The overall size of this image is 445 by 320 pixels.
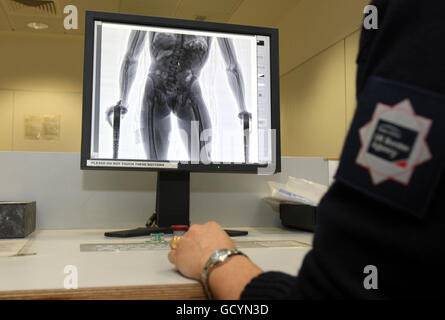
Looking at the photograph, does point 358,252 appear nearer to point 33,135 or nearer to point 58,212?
point 58,212

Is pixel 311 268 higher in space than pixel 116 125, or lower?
lower

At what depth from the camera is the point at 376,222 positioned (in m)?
0.33

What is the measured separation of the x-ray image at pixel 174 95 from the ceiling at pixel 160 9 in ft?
8.29

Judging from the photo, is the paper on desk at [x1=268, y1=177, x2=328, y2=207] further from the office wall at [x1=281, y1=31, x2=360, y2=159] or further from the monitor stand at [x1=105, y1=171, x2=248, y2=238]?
the office wall at [x1=281, y1=31, x2=360, y2=159]

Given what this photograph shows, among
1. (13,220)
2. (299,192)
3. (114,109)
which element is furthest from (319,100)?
(13,220)

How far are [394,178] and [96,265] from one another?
0.49 metres

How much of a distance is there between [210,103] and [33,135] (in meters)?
3.54

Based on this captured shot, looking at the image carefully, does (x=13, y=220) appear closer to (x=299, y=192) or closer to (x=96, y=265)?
(x=96, y=265)

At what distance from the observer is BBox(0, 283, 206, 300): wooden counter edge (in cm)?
48

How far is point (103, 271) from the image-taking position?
60 centimetres

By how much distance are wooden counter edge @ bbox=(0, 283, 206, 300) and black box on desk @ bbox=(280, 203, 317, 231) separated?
58 centimetres

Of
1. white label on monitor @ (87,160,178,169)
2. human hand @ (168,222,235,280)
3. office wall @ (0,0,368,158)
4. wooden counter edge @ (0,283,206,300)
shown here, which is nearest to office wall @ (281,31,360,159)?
office wall @ (0,0,368,158)
